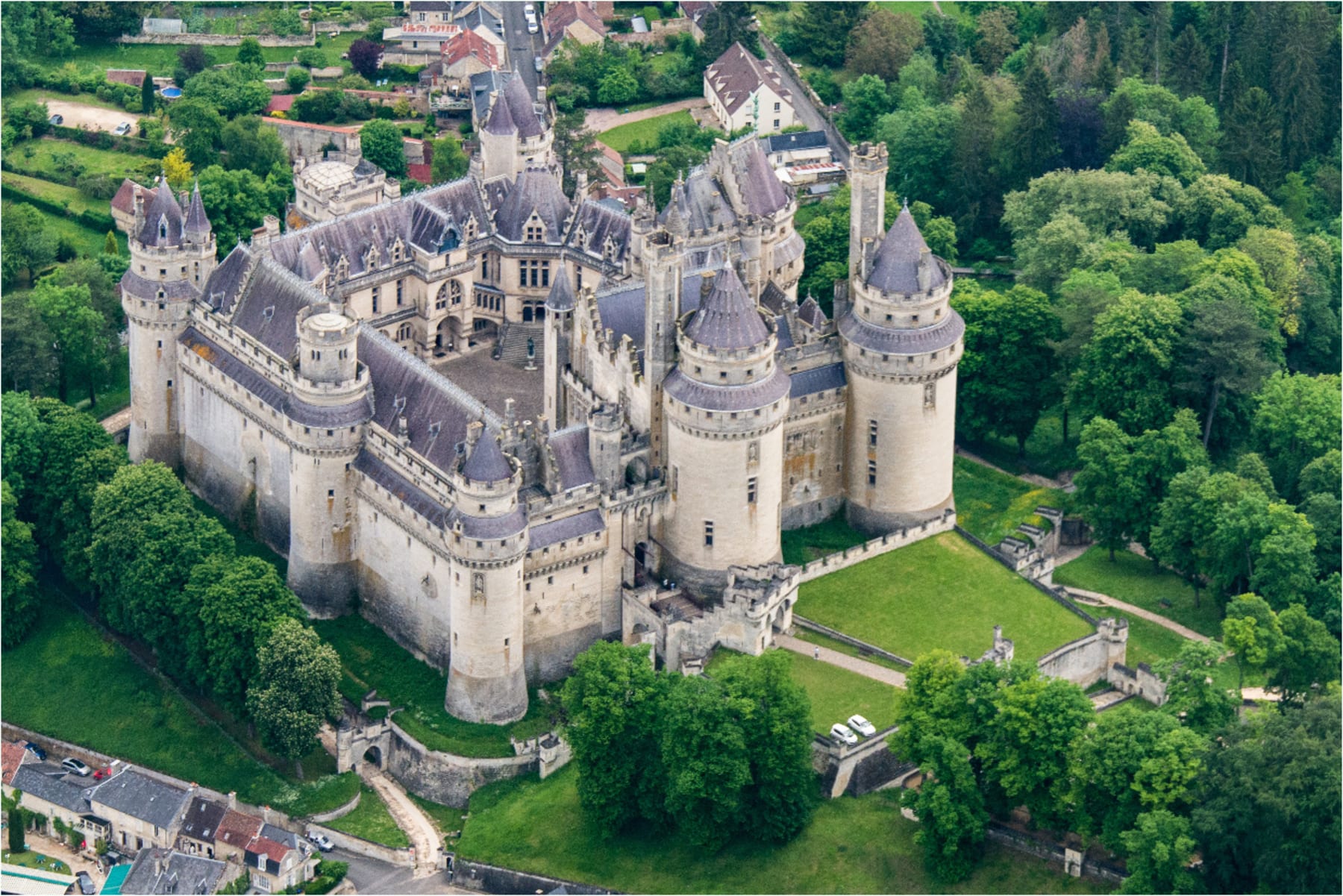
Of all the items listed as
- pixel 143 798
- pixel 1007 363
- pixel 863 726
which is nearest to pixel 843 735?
pixel 863 726

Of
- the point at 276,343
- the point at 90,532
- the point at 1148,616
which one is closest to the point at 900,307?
the point at 1148,616

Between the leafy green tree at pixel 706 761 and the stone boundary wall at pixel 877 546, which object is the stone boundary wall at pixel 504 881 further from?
the stone boundary wall at pixel 877 546

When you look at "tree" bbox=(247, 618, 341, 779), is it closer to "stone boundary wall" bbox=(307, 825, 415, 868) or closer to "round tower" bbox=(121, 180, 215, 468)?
"stone boundary wall" bbox=(307, 825, 415, 868)

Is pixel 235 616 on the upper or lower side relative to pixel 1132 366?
lower

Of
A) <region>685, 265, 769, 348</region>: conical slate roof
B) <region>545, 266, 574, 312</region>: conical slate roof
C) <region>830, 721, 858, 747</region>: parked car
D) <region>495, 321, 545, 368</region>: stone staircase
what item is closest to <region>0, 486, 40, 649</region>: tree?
<region>495, 321, 545, 368</region>: stone staircase

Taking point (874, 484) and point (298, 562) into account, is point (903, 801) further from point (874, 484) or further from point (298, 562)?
point (298, 562)

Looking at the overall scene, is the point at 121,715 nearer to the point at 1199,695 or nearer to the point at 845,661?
the point at 845,661

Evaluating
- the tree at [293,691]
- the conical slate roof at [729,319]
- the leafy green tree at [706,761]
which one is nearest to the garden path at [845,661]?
the leafy green tree at [706,761]
